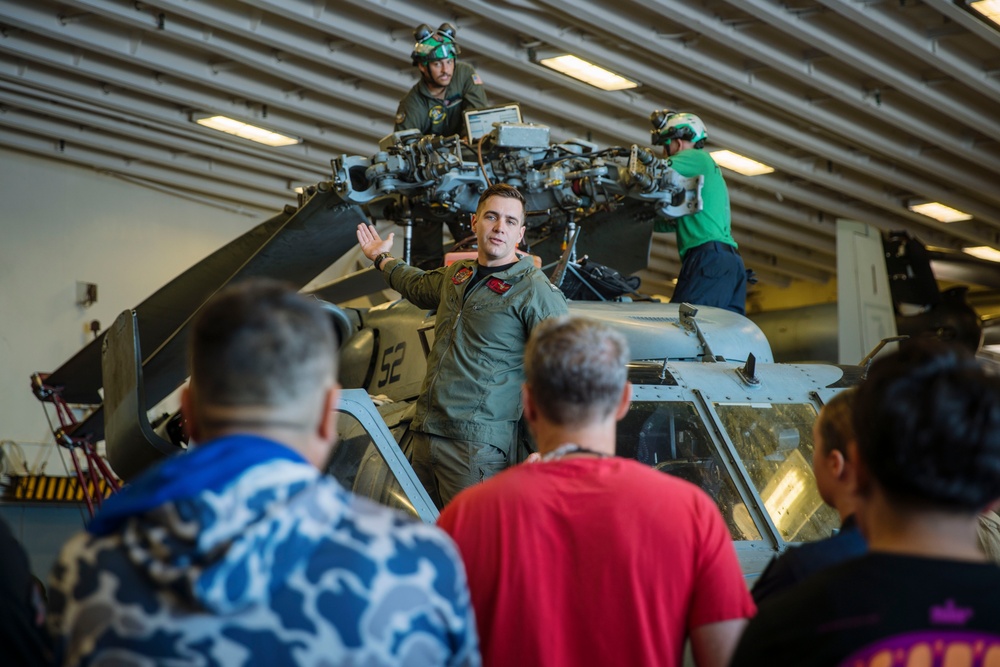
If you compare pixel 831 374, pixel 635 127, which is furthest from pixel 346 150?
pixel 831 374

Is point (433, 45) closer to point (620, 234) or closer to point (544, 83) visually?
point (620, 234)

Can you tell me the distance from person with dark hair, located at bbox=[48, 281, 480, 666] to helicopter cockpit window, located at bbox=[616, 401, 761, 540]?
106 inches

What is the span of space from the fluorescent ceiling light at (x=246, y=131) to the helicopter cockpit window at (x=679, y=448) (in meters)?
9.74

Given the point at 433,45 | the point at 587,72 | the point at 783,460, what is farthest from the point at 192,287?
the point at 587,72

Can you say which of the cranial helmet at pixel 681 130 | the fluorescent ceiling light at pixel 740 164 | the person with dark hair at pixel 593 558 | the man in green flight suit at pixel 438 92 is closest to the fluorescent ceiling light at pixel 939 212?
the fluorescent ceiling light at pixel 740 164

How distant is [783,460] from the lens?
4477mm

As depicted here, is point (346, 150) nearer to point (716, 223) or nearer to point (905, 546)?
point (716, 223)

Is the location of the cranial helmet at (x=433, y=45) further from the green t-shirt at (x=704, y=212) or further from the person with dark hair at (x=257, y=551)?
the person with dark hair at (x=257, y=551)

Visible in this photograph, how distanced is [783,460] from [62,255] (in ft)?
42.8

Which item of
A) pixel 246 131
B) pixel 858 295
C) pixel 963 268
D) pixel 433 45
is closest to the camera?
pixel 433 45

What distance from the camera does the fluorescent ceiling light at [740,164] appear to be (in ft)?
47.1

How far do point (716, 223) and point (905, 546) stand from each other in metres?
4.49

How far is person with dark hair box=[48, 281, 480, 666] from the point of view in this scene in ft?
4.81

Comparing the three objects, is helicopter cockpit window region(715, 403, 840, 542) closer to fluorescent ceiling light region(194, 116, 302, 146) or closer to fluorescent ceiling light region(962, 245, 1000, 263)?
fluorescent ceiling light region(194, 116, 302, 146)
